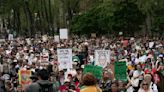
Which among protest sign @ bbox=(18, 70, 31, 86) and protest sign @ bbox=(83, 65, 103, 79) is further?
protest sign @ bbox=(18, 70, 31, 86)

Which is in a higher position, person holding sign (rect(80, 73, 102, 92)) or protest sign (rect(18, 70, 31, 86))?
person holding sign (rect(80, 73, 102, 92))

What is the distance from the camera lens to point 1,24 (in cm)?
10931

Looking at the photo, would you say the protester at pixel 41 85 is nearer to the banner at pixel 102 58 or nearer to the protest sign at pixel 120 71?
the protest sign at pixel 120 71

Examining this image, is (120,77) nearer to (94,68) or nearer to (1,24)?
(94,68)

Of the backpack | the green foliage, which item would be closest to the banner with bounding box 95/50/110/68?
the backpack

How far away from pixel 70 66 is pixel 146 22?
4728cm

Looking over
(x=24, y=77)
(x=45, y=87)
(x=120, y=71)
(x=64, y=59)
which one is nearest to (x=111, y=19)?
(x=64, y=59)

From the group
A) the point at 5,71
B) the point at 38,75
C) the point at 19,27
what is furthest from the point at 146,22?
the point at 38,75

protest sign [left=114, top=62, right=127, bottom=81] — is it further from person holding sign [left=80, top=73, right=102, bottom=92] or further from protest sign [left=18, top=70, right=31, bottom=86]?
person holding sign [left=80, top=73, right=102, bottom=92]

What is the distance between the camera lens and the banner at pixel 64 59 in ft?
56.3

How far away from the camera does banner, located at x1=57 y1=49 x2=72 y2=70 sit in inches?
676

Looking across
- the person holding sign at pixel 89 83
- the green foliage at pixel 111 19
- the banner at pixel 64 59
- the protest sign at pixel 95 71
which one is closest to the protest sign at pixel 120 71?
the protest sign at pixel 95 71

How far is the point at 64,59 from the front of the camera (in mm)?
17375

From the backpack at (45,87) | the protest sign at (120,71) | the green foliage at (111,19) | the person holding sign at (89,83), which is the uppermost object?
the person holding sign at (89,83)
